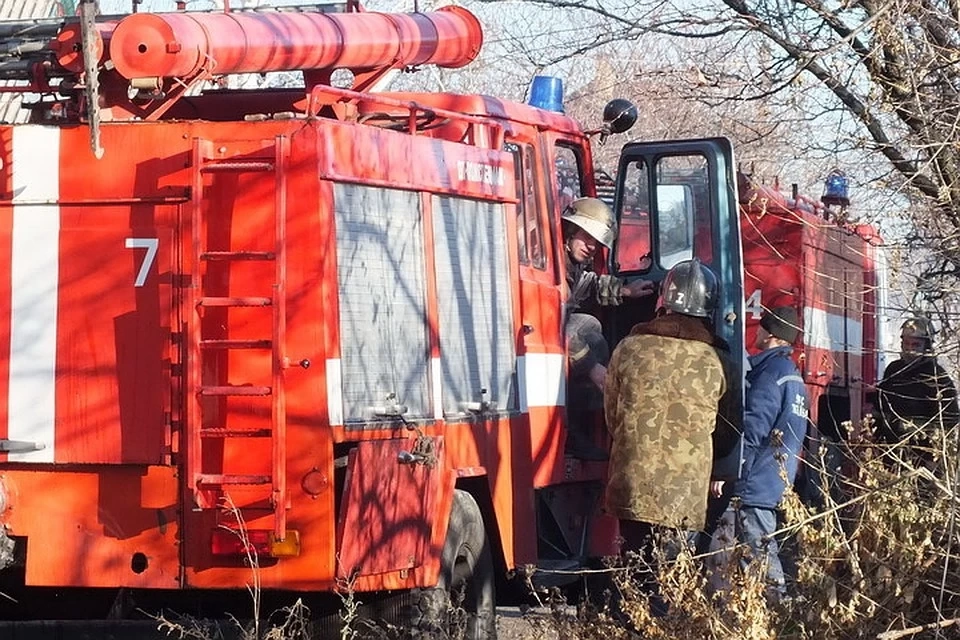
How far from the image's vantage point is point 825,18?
859 centimetres

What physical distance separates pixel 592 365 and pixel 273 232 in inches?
123

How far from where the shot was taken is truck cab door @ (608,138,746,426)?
987 cm

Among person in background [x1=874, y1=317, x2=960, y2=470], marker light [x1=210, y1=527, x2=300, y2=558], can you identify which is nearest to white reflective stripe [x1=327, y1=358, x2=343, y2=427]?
marker light [x1=210, y1=527, x2=300, y2=558]

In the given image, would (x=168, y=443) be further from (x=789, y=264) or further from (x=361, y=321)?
(x=789, y=264)

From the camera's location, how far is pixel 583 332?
9.77 metres

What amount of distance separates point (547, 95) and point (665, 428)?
2796mm

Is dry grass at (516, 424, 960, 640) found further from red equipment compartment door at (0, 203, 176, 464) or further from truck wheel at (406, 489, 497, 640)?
red equipment compartment door at (0, 203, 176, 464)

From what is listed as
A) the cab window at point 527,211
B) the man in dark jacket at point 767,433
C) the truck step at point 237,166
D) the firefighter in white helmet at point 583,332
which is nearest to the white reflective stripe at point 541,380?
the firefighter in white helmet at point 583,332

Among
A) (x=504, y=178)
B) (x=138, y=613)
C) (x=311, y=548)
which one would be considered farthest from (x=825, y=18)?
(x=138, y=613)

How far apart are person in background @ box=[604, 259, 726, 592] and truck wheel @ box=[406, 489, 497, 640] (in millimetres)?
694

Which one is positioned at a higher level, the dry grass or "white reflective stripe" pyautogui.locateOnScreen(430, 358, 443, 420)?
"white reflective stripe" pyautogui.locateOnScreen(430, 358, 443, 420)

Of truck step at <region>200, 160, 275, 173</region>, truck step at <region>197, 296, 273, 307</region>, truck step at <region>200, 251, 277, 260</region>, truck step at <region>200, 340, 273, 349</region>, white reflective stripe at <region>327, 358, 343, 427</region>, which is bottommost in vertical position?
white reflective stripe at <region>327, 358, 343, 427</region>

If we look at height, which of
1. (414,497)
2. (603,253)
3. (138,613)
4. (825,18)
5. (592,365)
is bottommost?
(138,613)

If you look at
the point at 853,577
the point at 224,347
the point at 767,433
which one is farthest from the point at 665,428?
the point at 224,347
